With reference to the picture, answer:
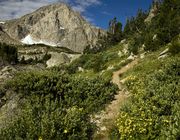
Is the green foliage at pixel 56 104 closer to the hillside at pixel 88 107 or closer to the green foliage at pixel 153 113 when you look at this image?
the hillside at pixel 88 107

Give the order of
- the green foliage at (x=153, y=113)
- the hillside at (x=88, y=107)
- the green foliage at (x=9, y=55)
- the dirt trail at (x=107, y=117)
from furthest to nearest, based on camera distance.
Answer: the green foliage at (x=9, y=55) → the dirt trail at (x=107, y=117) → the hillside at (x=88, y=107) → the green foliage at (x=153, y=113)

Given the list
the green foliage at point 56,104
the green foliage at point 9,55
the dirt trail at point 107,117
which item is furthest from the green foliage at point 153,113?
the green foliage at point 9,55

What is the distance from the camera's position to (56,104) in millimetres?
16344

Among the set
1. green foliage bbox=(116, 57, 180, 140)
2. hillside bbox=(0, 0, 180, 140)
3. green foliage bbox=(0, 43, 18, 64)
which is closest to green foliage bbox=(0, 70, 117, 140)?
hillside bbox=(0, 0, 180, 140)

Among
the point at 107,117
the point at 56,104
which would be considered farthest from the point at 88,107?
the point at 56,104

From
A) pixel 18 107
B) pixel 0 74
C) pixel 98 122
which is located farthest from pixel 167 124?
pixel 0 74

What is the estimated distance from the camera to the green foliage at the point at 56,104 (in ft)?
47.2

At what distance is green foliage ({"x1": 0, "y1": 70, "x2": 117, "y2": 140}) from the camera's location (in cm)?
1438

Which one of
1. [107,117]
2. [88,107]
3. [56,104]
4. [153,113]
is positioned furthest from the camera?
[88,107]

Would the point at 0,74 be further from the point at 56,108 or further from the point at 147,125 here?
the point at 147,125

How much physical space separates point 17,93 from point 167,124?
753 centimetres

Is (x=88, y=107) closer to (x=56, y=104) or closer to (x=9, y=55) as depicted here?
(x=56, y=104)

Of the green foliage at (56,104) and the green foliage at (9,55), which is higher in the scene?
the green foliage at (9,55)

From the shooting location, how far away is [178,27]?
49469 mm
